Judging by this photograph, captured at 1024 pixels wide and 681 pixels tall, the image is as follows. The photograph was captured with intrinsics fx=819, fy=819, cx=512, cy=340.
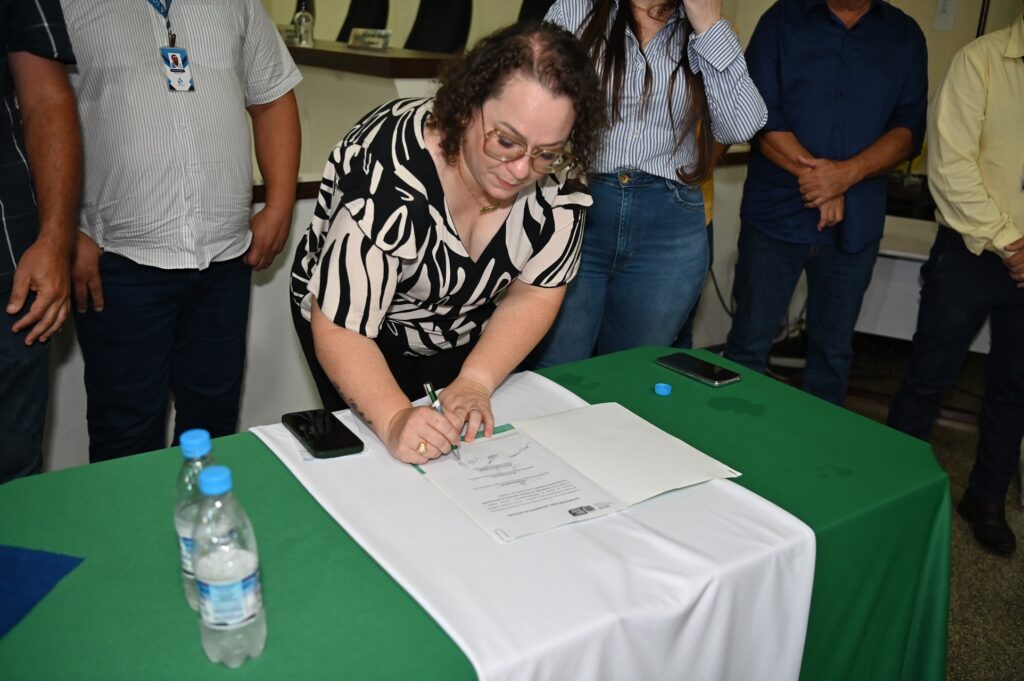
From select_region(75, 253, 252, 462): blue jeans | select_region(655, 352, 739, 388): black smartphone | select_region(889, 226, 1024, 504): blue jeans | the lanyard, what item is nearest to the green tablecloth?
select_region(655, 352, 739, 388): black smartphone

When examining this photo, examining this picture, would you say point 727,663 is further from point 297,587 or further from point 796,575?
point 297,587

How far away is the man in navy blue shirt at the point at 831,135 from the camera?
2.09 meters

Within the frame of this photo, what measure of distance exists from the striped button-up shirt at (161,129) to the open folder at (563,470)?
871 millimetres

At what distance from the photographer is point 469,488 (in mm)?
1057

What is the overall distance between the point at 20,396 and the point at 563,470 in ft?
3.14

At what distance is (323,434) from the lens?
1.15 m

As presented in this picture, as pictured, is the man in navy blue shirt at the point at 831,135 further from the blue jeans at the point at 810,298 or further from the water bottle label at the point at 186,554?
the water bottle label at the point at 186,554

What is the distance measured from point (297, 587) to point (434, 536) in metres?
0.17

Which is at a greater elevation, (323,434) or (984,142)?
(984,142)

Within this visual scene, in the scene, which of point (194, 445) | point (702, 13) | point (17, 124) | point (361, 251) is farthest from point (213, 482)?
point (702, 13)

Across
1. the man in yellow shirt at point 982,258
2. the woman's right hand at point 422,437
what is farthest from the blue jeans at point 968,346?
the woman's right hand at point 422,437

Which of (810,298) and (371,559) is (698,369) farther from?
(810,298)

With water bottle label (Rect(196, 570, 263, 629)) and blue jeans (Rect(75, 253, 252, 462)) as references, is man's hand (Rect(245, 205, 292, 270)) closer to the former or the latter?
blue jeans (Rect(75, 253, 252, 462))

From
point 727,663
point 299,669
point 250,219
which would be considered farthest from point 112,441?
point 727,663
